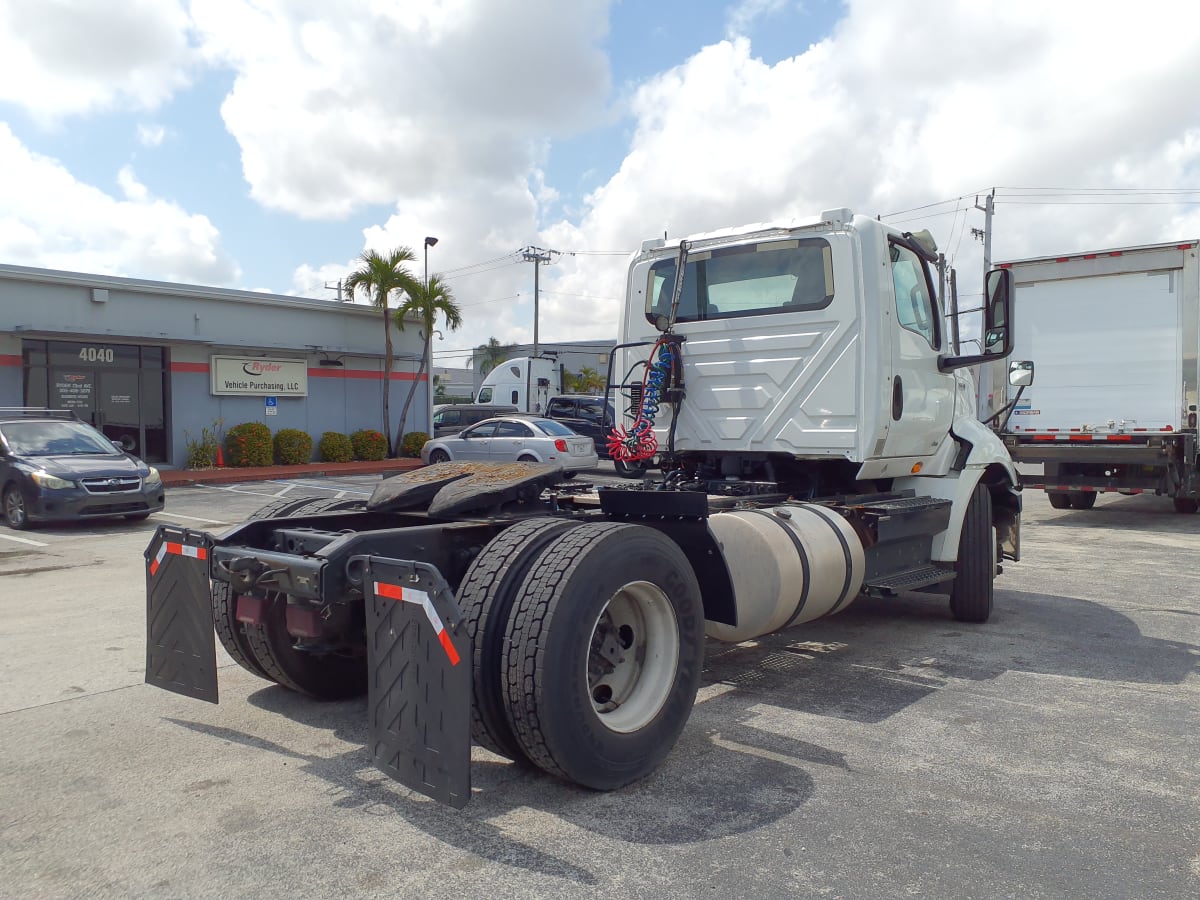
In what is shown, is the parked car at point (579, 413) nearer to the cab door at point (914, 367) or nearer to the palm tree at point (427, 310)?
the palm tree at point (427, 310)

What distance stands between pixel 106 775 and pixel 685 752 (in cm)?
240

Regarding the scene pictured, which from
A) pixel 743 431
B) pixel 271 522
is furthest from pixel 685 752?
pixel 743 431

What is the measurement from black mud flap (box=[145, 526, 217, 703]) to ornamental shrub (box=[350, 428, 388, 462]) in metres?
20.9

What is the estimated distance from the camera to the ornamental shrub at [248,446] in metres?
21.9

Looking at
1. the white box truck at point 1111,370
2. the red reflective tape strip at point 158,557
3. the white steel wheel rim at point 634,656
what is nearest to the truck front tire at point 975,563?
the white steel wheel rim at point 634,656

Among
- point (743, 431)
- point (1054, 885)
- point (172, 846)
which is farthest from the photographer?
point (743, 431)

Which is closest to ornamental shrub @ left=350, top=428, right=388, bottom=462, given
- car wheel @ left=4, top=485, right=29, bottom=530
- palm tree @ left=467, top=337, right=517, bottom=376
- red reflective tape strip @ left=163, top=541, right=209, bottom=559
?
car wheel @ left=4, top=485, right=29, bottom=530

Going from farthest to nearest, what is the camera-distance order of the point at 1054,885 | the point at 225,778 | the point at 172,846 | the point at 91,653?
the point at 91,653
the point at 225,778
the point at 172,846
the point at 1054,885

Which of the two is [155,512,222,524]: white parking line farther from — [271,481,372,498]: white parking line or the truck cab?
the truck cab

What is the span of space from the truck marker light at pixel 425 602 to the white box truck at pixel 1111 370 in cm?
1031

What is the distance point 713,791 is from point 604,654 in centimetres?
68

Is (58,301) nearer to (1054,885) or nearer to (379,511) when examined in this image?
(379,511)

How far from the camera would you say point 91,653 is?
19.2ft

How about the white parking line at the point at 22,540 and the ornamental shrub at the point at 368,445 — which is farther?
the ornamental shrub at the point at 368,445
